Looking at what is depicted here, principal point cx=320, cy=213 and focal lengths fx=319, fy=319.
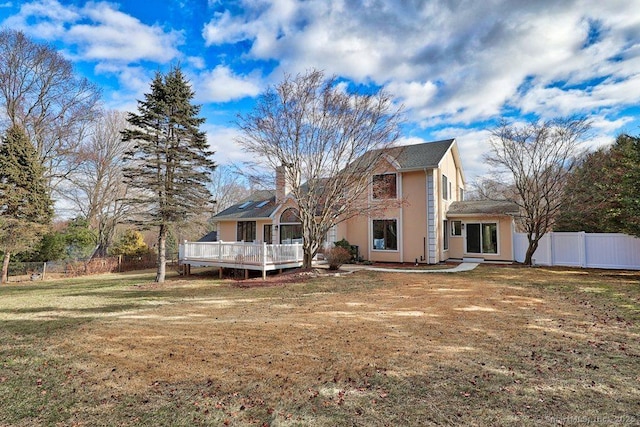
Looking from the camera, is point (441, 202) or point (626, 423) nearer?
point (626, 423)

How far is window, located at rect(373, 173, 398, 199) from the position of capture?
17.4 m

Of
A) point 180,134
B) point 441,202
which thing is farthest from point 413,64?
point 180,134

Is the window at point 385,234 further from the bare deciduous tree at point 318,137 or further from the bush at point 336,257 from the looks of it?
the bare deciduous tree at point 318,137

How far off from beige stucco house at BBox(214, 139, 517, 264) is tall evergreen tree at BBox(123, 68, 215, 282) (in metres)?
4.08

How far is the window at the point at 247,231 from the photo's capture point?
22250mm

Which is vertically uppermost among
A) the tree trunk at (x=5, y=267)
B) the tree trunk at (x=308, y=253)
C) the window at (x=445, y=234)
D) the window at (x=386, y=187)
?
the window at (x=386, y=187)

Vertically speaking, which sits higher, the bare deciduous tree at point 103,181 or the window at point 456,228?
the bare deciduous tree at point 103,181

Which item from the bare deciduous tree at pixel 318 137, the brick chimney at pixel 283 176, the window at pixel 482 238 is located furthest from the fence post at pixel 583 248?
the brick chimney at pixel 283 176

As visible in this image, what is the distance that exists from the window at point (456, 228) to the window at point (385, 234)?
375 cm

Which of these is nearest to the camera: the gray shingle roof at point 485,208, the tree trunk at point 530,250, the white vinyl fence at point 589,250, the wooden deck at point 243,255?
the wooden deck at point 243,255

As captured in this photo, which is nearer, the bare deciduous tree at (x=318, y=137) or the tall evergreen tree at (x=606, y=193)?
the tall evergreen tree at (x=606, y=193)

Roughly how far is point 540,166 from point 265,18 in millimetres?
13980

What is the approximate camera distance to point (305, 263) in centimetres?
1413

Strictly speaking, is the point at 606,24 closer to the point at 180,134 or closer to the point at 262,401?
the point at 262,401
